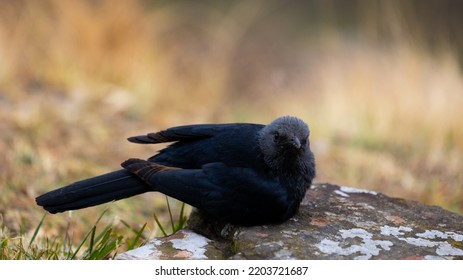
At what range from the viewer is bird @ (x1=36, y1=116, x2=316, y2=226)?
3441mm

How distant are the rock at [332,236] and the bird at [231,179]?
0.34 feet

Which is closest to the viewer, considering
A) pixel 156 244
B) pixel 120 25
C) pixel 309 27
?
pixel 156 244

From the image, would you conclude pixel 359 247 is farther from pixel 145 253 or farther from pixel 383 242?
pixel 145 253

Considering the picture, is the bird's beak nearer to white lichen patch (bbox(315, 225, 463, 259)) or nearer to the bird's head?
the bird's head

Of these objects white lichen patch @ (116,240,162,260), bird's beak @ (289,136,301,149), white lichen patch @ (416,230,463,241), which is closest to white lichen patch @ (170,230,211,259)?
white lichen patch @ (116,240,162,260)

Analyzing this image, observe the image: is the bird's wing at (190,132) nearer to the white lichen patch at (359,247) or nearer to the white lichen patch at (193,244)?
the white lichen patch at (193,244)

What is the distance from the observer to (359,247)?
3.25 m

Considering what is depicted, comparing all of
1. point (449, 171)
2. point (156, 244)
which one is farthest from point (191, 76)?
point (156, 244)

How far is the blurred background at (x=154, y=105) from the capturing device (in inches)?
210

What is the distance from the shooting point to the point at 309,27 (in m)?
15.1

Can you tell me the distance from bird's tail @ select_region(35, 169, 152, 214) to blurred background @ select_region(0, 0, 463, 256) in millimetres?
566

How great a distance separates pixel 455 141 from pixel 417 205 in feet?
10.6

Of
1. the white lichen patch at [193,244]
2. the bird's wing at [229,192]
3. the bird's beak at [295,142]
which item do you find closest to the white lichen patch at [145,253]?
the white lichen patch at [193,244]
